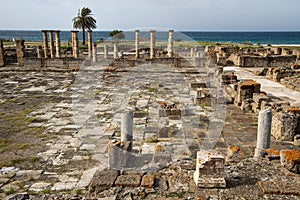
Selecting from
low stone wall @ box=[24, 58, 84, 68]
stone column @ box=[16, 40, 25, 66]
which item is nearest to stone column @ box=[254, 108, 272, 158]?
low stone wall @ box=[24, 58, 84, 68]

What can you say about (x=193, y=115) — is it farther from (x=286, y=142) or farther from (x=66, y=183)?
(x=66, y=183)

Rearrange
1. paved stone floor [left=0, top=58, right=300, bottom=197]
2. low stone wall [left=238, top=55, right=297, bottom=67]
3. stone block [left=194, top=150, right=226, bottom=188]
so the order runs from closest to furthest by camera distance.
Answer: stone block [left=194, top=150, right=226, bottom=188]
paved stone floor [left=0, top=58, right=300, bottom=197]
low stone wall [left=238, top=55, right=297, bottom=67]

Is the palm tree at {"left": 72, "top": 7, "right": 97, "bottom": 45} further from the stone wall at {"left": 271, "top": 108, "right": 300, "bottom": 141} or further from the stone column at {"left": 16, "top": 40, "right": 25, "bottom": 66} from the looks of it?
the stone wall at {"left": 271, "top": 108, "right": 300, "bottom": 141}

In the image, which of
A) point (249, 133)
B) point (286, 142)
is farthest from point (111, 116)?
point (286, 142)

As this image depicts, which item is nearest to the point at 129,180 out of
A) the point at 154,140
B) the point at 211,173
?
the point at 211,173

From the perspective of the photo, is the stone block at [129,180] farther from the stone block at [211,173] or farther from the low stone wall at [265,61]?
the low stone wall at [265,61]

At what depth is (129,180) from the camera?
5555 millimetres

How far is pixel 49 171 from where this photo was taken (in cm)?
658

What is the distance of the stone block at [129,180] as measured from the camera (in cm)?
544

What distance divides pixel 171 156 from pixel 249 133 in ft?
9.78

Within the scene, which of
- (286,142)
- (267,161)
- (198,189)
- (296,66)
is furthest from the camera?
(296,66)

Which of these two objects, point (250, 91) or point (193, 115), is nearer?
point (193, 115)

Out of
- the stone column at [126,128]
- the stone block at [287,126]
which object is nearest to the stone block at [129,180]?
the stone column at [126,128]

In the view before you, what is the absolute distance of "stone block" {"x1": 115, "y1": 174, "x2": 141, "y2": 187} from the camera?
17.8 ft
